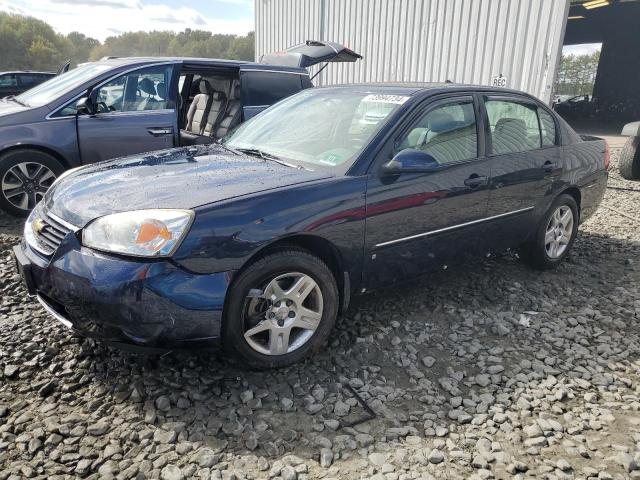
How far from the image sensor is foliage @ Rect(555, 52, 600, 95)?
46.5 m

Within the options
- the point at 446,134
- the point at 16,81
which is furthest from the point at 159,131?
the point at 16,81

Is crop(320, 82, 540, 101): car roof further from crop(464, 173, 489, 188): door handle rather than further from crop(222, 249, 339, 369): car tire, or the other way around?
crop(222, 249, 339, 369): car tire

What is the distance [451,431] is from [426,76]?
897 centimetres

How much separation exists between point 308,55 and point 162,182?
4852 millimetres

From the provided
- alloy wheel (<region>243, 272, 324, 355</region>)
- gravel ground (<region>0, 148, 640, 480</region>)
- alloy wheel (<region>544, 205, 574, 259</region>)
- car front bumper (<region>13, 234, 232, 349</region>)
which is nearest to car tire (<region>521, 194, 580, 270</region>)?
alloy wheel (<region>544, 205, 574, 259</region>)

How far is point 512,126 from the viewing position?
3889 millimetres

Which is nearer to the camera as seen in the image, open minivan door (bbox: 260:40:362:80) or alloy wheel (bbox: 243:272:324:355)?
alloy wheel (bbox: 243:272:324:355)

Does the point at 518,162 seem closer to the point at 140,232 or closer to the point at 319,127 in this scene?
the point at 319,127

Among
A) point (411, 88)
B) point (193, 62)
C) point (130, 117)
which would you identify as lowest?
point (130, 117)

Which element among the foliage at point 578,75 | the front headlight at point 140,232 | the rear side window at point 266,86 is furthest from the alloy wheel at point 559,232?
the foliage at point 578,75

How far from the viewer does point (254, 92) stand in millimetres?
6004

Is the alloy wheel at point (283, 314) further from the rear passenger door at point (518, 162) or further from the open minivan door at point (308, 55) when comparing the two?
the open minivan door at point (308, 55)

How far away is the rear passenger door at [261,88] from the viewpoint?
19.5 feet

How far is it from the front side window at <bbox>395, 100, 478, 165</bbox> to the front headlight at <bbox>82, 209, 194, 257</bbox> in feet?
4.69
